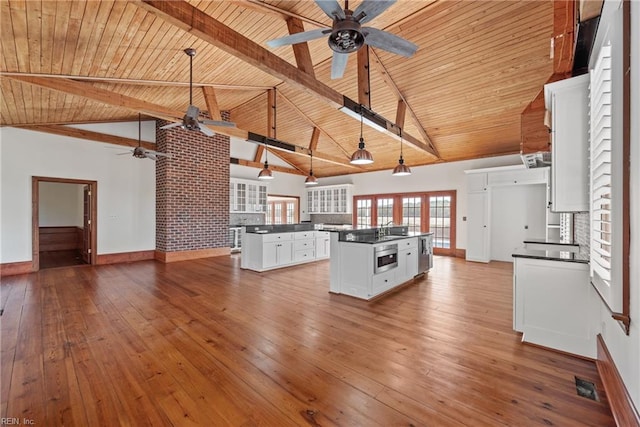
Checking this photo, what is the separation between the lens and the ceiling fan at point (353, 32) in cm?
199

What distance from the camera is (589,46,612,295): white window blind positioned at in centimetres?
151

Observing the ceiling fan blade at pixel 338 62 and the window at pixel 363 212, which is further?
the window at pixel 363 212

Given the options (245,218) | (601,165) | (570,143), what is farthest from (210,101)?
(601,165)

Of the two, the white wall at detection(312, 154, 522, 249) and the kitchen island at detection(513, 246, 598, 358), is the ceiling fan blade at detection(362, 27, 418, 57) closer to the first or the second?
the kitchen island at detection(513, 246, 598, 358)

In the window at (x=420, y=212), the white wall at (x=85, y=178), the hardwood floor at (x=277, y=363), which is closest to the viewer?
the hardwood floor at (x=277, y=363)

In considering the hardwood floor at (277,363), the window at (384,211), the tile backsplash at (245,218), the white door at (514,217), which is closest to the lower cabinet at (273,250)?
the hardwood floor at (277,363)

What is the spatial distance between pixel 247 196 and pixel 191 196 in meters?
2.31

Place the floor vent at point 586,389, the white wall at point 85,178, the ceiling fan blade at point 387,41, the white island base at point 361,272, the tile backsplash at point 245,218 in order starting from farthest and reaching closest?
the tile backsplash at point 245,218, the white wall at point 85,178, the white island base at point 361,272, the ceiling fan blade at point 387,41, the floor vent at point 586,389

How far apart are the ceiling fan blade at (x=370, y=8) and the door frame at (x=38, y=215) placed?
7152 millimetres

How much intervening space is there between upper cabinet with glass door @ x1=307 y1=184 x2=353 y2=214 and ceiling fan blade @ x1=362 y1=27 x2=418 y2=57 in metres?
7.68

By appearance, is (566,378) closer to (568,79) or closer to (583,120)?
(583,120)

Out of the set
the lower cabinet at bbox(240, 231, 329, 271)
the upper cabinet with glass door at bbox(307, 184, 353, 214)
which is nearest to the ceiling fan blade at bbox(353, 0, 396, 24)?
the lower cabinet at bbox(240, 231, 329, 271)

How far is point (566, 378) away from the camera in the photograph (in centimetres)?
204

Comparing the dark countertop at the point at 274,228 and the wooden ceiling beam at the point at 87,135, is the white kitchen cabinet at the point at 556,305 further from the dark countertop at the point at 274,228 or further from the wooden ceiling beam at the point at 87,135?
the wooden ceiling beam at the point at 87,135
